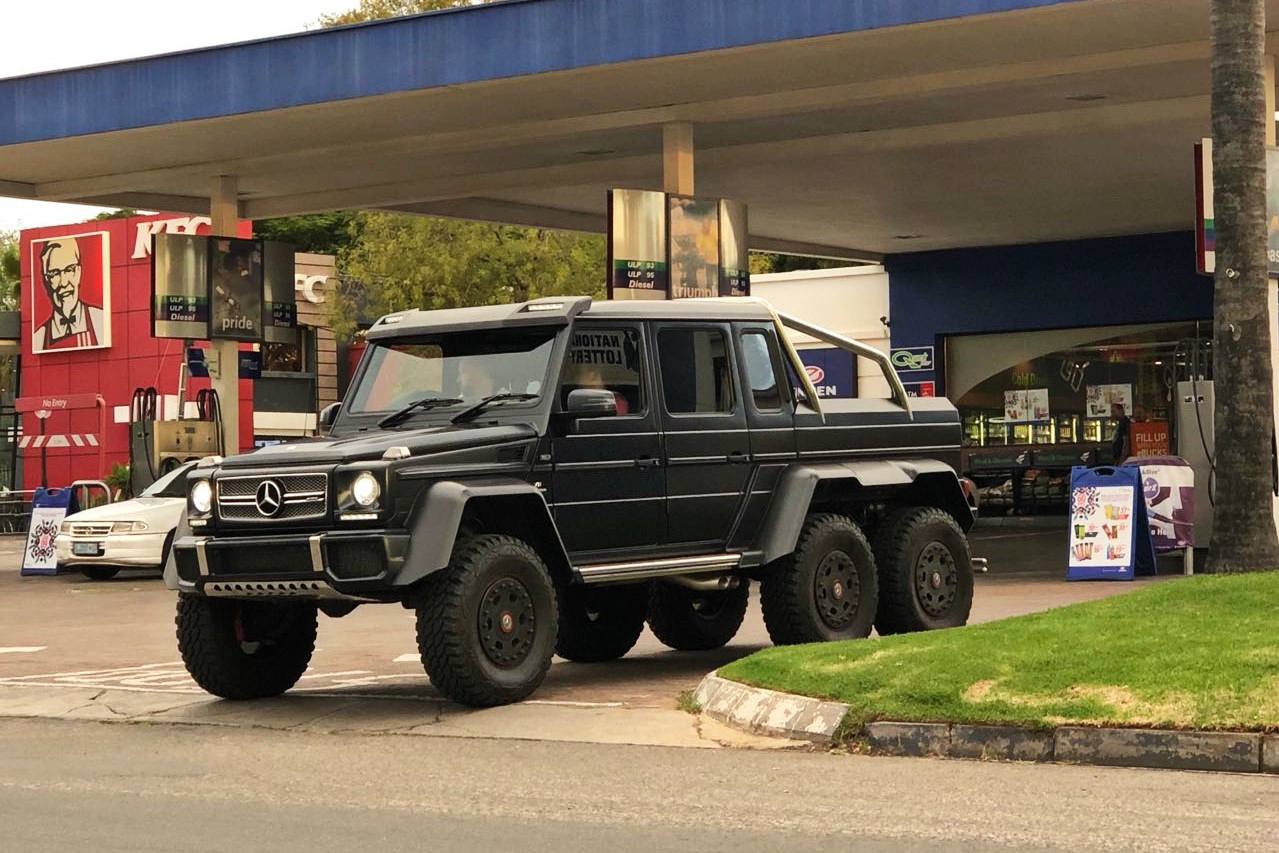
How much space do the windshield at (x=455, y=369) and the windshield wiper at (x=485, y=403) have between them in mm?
34

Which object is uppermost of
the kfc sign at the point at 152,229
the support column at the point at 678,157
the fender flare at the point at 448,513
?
the kfc sign at the point at 152,229

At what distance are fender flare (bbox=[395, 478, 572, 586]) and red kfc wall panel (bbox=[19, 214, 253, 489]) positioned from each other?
A: 1526 inches

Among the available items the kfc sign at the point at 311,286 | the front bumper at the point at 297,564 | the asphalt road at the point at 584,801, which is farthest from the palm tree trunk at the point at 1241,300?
the kfc sign at the point at 311,286

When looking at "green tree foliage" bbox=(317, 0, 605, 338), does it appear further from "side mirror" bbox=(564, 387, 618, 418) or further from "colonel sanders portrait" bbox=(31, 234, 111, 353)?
"side mirror" bbox=(564, 387, 618, 418)

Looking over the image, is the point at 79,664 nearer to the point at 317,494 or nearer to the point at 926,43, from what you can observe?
the point at 317,494

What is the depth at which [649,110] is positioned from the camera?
24328 mm

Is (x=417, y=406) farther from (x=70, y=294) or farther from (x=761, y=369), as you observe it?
(x=70, y=294)

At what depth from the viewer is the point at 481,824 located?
770 centimetres

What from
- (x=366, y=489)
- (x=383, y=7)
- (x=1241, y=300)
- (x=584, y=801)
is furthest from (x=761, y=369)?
(x=383, y=7)

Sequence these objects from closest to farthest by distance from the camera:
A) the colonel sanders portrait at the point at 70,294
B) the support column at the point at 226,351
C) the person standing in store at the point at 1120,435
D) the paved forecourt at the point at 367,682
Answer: the paved forecourt at the point at 367,682 < the support column at the point at 226,351 < the person standing in store at the point at 1120,435 < the colonel sanders portrait at the point at 70,294

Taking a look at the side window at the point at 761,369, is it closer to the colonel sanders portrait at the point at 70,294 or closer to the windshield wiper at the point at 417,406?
the windshield wiper at the point at 417,406

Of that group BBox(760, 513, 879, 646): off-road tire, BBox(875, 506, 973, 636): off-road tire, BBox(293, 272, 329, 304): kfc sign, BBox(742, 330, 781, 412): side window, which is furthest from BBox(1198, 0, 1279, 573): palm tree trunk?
BBox(293, 272, 329, 304): kfc sign

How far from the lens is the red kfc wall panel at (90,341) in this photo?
5062 cm

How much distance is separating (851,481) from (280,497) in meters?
4.01
